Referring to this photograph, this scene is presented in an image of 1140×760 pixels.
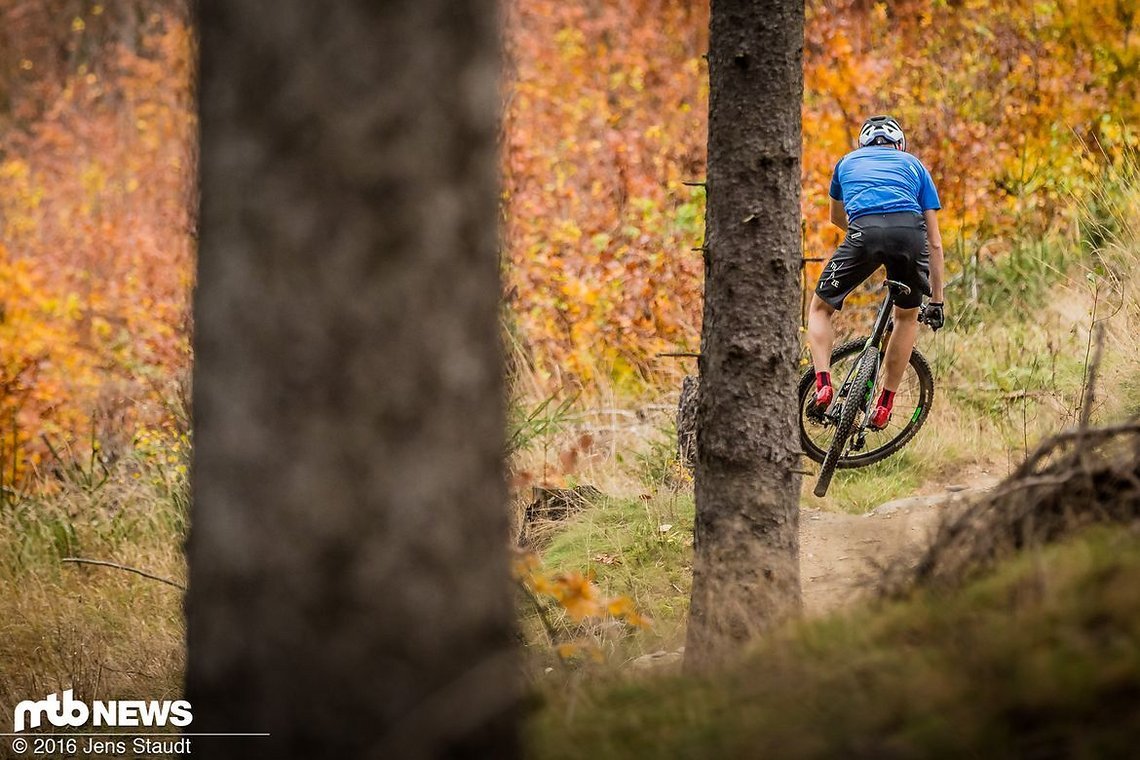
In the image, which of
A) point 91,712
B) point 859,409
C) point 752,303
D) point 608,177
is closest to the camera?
point 752,303

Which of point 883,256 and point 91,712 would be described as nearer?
point 91,712

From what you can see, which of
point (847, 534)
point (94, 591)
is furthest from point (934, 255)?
point (94, 591)

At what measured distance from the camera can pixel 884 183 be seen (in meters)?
6.42

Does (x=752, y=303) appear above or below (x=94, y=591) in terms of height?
above

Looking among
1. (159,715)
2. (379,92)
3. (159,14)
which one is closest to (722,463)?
(379,92)

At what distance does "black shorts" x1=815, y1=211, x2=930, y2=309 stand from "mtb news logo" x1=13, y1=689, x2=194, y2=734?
418 centimetres

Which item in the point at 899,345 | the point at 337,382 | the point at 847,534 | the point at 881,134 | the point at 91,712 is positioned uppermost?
the point at 881,134

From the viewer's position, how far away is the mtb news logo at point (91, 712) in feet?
16.6

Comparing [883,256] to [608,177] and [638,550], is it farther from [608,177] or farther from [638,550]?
[608,177]

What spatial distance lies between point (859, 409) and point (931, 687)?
187 inches

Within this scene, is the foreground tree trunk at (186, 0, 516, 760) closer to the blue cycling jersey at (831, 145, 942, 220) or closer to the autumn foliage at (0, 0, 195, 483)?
the blue cycling jersey at (831, 145, 942, 220)

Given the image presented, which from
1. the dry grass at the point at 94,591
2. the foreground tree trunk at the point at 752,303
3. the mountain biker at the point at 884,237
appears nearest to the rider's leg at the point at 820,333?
the mountain biker at the point at 884,237

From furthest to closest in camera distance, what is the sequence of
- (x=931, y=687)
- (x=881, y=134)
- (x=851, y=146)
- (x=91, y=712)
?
(x=851, y=146) < (x=881, y=134) < (x=91, y=712) < (x=931, y=687)

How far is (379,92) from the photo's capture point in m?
2.20
